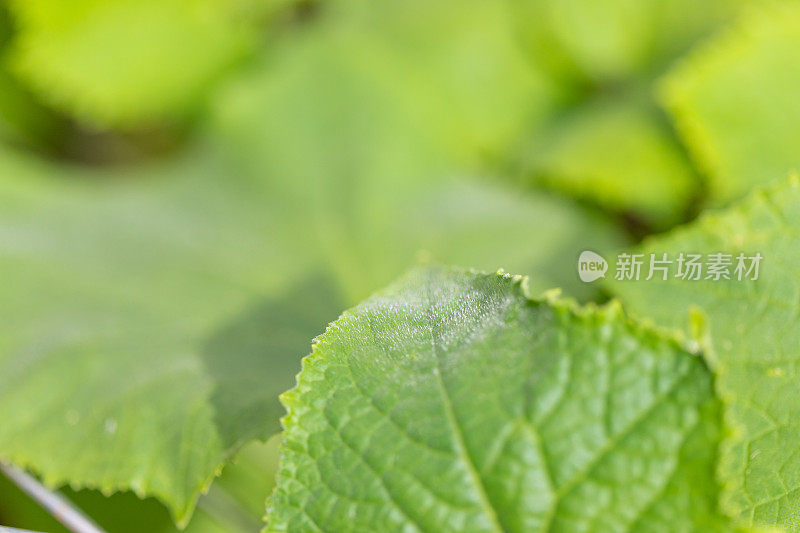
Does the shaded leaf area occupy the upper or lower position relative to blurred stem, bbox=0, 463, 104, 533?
upper

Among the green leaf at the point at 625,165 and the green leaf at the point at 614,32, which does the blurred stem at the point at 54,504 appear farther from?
the green leaf at the point at 614,32

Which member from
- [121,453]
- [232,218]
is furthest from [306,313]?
[232,218]

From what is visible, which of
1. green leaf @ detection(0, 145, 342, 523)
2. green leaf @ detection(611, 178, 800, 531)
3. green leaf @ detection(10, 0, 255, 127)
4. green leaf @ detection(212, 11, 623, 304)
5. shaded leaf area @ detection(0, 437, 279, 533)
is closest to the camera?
green leaf @ detection(611, 178, 800, 531)

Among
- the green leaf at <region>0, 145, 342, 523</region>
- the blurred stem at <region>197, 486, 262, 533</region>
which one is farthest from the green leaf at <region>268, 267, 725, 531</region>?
the blurred stem at <region>197, 486, 262, 533</region>

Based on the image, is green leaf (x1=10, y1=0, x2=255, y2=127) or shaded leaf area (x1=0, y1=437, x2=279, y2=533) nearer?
shaded leaf area (x1=0, y1=437, x2=279, y2=533)

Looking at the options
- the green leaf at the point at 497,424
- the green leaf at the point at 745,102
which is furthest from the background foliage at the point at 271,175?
the green leaf at the point at 497,424

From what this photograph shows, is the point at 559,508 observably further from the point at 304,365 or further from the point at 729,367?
the point at 729,367

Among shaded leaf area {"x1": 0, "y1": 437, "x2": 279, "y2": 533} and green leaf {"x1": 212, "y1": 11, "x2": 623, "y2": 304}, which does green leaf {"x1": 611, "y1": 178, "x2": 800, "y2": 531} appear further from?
shaded leaf area {"x1": 0, "y1": 437, "x2": 279, "y2": 533}
